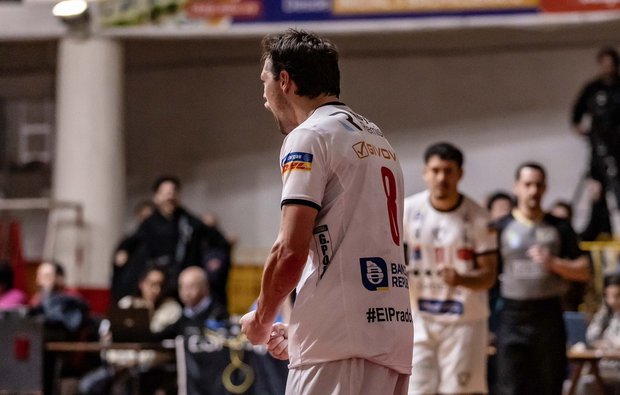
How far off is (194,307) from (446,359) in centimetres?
377

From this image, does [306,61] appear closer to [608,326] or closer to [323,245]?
[323,245]

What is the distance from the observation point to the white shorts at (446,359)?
691cm

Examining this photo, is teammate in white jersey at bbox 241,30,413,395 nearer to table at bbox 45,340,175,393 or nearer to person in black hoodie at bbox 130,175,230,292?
table at bbox 45,340,175,393

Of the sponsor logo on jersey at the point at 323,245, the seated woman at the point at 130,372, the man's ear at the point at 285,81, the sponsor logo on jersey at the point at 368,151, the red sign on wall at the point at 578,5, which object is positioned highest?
the red sign on wall at the point at 578,5

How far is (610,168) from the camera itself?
13633mm

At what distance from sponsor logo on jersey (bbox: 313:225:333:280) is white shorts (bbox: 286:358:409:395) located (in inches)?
11.7

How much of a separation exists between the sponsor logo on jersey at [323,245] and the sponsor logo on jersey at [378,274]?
111 millimetres

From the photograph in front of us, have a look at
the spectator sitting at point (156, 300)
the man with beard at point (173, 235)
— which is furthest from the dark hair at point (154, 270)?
the man with beard at point (173, 235)

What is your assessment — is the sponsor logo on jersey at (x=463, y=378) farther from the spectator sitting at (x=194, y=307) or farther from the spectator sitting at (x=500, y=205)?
the spectator sitting at (x=500, y=205)

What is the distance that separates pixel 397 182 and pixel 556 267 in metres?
3.94

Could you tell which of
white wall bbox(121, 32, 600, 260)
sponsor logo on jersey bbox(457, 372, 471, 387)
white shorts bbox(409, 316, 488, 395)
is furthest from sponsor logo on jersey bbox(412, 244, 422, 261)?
white wall bbox(121, 32, 600, 260)

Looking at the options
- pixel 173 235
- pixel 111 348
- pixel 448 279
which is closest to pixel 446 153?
pixel 448 279

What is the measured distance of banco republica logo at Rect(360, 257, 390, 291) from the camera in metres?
3.62

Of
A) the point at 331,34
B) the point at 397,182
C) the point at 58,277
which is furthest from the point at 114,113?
the point at 397,182
